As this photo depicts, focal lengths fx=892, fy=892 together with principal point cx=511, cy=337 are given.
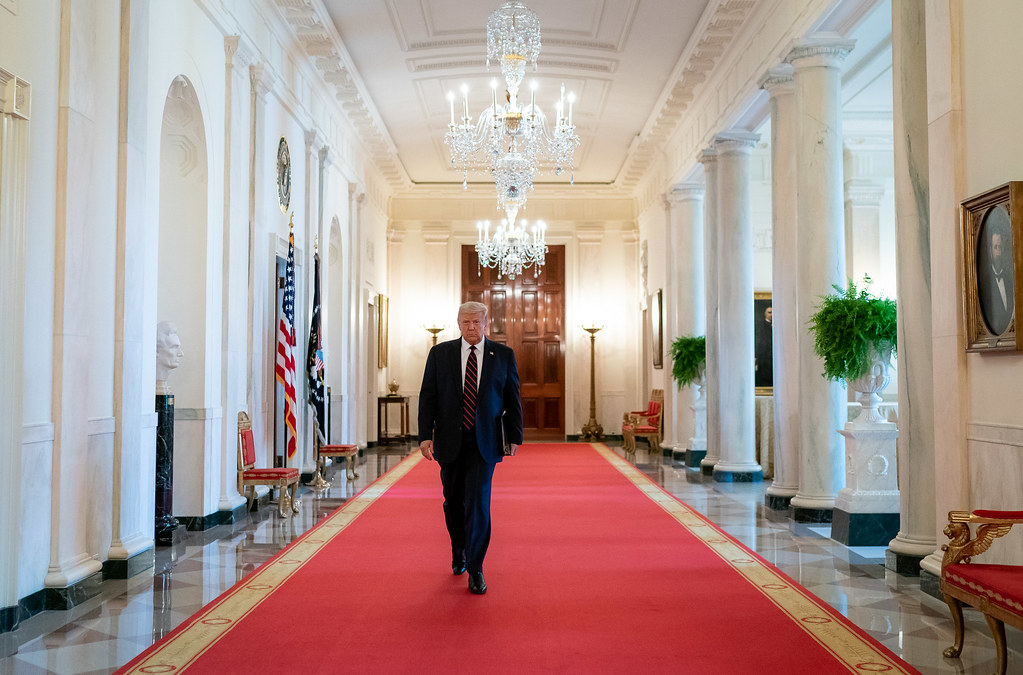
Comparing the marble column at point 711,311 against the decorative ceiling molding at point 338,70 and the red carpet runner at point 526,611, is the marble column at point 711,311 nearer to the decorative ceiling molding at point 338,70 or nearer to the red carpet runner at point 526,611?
the red carpet runner at point 526,611

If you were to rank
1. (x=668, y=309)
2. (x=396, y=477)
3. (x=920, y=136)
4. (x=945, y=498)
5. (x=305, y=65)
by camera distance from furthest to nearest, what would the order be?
1. (x=668, y=309)
2. (x=396, y=477)
3. (x=305, y=65)
4. (x=920, y=136)
5. (x=945, y=498)

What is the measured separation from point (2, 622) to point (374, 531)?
3.41 meters

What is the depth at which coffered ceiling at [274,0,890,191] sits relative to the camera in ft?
33.3

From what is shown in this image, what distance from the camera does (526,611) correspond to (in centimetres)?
495

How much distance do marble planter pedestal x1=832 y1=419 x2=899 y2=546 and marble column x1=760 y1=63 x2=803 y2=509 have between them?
56.6 inches

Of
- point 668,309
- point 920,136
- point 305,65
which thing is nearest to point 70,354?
point 920,136

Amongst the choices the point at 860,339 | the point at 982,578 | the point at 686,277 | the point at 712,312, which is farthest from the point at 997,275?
the point at 686,277

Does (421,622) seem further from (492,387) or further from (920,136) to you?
(920,136)

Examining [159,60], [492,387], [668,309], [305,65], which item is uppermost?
[305,65]

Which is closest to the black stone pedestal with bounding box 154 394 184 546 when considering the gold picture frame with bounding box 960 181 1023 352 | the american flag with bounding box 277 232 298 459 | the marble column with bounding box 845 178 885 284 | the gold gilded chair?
the american flag with bounding box 277 232 298 459

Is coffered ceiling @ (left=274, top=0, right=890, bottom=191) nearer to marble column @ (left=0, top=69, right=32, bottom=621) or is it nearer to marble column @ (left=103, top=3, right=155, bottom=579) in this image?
marble column @ (left=103, top=3, right=155, bottom=579)

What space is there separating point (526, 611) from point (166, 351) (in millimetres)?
3758

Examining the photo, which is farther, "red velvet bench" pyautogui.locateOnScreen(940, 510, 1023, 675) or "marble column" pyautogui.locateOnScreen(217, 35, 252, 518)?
"marble column" pyautogui.locateOnScreen(217, 35, 252, 518)

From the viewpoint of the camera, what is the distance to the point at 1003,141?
476 cm
